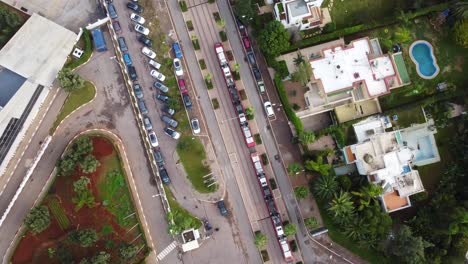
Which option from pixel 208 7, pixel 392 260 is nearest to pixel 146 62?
pixel 208 7

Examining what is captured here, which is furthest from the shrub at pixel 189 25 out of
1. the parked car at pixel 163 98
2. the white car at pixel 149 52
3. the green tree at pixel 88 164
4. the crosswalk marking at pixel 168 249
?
the crosswalk marking at pixel 168 249

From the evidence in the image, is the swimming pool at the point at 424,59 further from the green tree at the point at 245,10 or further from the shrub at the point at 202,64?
the shrub at the point at 202,64

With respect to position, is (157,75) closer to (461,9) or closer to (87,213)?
(87,213)

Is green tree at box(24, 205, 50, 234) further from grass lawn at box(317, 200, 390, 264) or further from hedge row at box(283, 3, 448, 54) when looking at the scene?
hedge row at box(283, 3, 448, 54)

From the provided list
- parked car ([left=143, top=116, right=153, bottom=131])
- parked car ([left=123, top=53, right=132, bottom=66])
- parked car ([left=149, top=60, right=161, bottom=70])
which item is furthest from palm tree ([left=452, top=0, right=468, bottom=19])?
parked car ([left=123, top=53, right=132, bottom=66])

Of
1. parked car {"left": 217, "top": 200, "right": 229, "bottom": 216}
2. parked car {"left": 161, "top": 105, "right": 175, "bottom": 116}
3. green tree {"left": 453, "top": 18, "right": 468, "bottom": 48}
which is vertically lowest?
parked car {"left": 217, "top": 200, "right": 229, "bottom": 216}
